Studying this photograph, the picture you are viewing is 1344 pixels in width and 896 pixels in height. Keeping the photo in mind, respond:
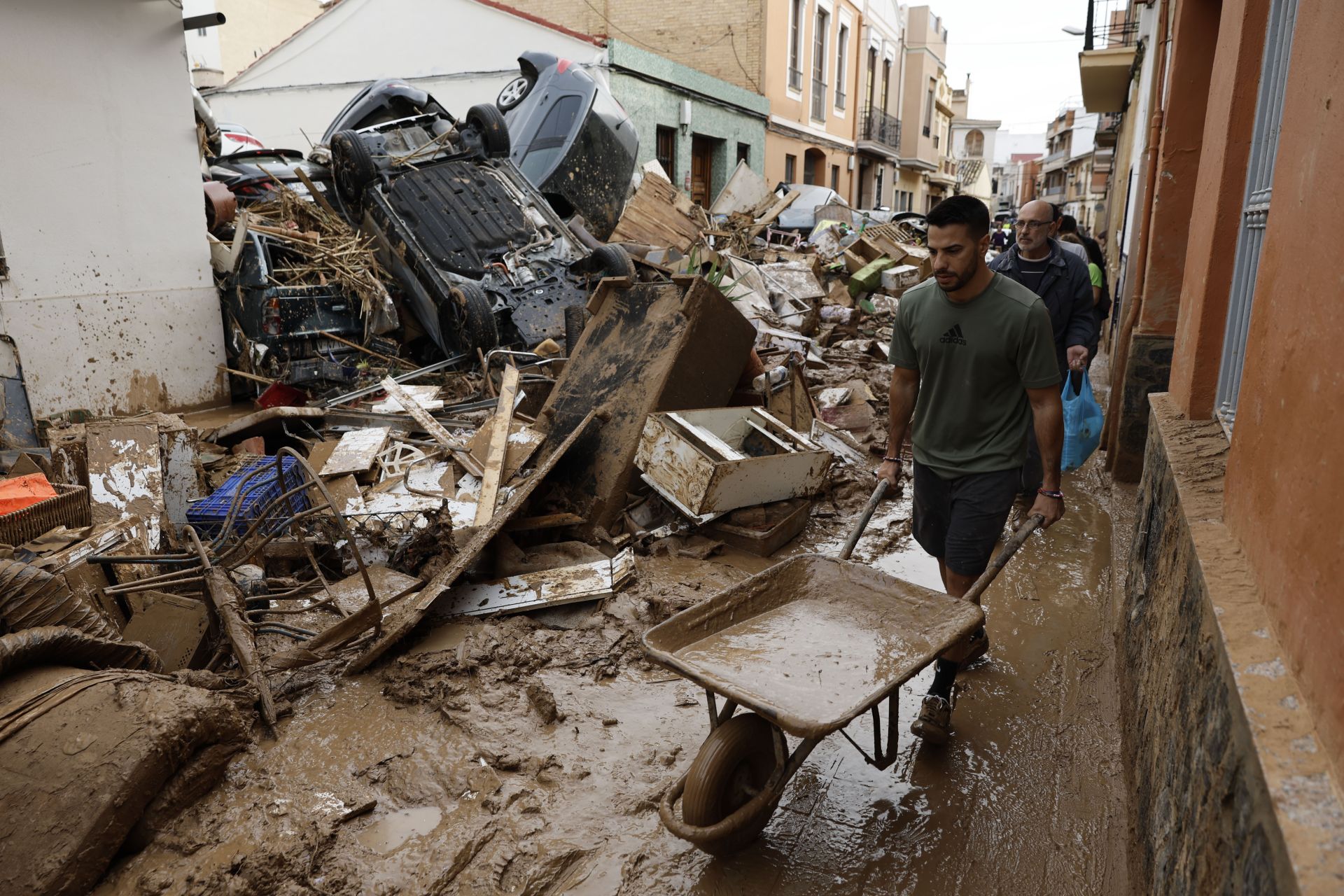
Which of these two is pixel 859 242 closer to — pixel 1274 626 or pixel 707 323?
pixel 707 323

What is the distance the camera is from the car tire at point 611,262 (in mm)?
8766

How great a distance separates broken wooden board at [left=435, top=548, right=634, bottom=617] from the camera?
432 cm

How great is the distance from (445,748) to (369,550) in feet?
6.26

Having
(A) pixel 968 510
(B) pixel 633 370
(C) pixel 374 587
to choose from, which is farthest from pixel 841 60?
(A) pixel 968 510

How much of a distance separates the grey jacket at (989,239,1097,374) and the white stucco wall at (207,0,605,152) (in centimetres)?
1302

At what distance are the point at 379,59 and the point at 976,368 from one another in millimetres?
18668

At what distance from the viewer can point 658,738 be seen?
10.9 feet

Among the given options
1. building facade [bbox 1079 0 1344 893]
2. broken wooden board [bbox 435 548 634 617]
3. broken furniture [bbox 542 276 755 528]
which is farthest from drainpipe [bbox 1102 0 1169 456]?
broken wooden board [bbox 435 548 634 617]

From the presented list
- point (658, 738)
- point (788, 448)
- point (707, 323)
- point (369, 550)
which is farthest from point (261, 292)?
point (658, 738)

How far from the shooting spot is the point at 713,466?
15.6ft

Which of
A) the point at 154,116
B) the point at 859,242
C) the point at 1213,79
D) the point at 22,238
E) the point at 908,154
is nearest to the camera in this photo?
the point at 1213,79

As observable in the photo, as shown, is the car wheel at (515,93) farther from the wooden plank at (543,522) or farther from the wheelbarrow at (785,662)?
the wheelbarrow at (785,662)

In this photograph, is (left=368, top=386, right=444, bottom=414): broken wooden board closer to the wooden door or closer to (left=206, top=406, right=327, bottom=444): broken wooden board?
(left=206, top=406, right=327, bottom=444): broken wooden board

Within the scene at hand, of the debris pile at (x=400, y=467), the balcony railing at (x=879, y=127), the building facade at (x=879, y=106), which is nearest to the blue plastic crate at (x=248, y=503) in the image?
the debris pile at (x=400, y=467)
